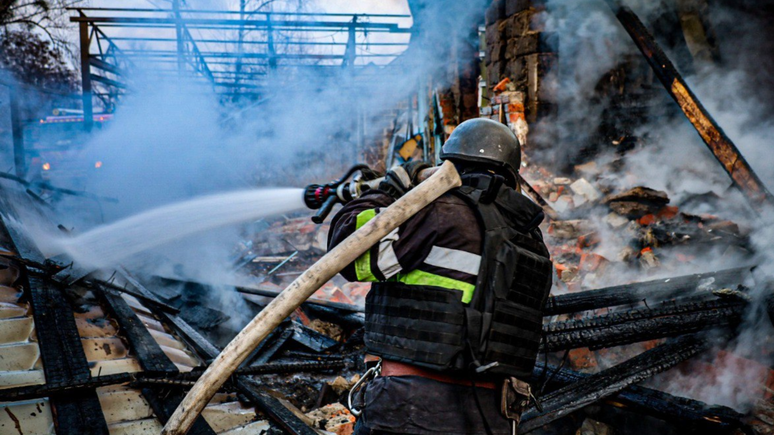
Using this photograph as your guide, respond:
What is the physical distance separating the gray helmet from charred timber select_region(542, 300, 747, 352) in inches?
68.1

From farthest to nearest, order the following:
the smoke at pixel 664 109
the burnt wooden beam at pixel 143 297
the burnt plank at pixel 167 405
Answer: the smoke at pixel 664 109
the burnt wooden beam at pixel 143 297
the burnt plank at pixel 167 405

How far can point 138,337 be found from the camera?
13.0ft

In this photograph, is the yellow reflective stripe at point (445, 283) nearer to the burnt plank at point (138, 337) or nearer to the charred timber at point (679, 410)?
the charred timber at point (679, 410)

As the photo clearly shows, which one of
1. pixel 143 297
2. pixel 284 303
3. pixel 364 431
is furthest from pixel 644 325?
pixel 143 297

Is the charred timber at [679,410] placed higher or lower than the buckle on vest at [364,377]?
lower

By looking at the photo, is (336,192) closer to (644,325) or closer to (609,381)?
(609,381)

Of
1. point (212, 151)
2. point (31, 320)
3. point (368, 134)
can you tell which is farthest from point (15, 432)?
point (368, 134)

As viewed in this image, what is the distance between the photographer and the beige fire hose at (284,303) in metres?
1.85

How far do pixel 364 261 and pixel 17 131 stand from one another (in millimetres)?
8061

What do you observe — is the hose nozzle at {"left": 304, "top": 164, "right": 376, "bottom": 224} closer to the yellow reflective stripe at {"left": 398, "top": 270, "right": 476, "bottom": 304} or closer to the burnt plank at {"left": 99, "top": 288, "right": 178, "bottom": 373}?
the yellow reflective stripe at {"left": 398, "top": 270, "right": 476, "bottom": 304}

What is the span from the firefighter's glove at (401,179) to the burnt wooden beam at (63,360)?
186cm

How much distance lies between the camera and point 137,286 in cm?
560

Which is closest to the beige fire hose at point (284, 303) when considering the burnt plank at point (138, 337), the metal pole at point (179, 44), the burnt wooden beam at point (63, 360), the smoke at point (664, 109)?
the burnt wooden beam at point (63, 360)

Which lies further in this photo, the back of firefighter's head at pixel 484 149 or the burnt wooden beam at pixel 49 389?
the burnt wooden beam at pixel 49 389
